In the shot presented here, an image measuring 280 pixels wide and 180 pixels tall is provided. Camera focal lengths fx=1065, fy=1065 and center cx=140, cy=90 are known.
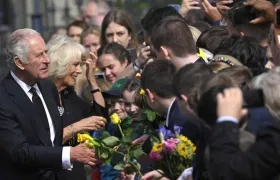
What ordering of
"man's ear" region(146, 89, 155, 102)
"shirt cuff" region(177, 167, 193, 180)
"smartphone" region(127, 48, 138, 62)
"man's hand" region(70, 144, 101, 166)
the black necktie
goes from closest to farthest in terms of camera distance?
"shirt cuff" region(177, 167, 193, 180) → "man's ear" region(146, 89, 155, 102) → "man's hand" region(70, 144, 101, 166) → the black necktie → "smartphone" region(127, 48, 138, 62)

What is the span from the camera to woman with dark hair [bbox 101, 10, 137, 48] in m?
11.7

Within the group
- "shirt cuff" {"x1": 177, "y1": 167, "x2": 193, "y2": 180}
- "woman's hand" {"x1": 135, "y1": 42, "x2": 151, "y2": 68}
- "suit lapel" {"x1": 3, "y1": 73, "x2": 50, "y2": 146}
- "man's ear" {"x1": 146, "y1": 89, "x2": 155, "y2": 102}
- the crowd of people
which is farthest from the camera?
"woman's hand" {"x1": 135, "y1": 42, "x2": 151, "y2": 68}

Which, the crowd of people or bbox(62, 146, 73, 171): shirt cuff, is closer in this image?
the crowd of people

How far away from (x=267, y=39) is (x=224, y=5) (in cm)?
185

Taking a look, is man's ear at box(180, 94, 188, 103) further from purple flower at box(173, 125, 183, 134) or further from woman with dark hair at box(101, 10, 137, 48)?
woman with dark hair at box(101, 10, 137, 48)

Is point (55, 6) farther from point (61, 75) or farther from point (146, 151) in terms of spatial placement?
point (146, 151)

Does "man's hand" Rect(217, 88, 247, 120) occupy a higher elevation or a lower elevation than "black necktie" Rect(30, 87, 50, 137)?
higher

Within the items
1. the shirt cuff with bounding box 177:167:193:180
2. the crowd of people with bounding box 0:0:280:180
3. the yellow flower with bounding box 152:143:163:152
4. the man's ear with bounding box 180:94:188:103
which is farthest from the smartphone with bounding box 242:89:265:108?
the yellow flower with bounding box 152:143:163:152

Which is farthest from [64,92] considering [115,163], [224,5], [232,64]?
[232,64]

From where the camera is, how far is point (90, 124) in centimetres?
884

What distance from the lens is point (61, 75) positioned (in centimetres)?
966

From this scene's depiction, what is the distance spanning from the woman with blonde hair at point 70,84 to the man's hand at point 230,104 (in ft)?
13.2

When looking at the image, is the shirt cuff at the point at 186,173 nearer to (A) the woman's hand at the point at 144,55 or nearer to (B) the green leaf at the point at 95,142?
(B) the green leaf at the point at 95,142

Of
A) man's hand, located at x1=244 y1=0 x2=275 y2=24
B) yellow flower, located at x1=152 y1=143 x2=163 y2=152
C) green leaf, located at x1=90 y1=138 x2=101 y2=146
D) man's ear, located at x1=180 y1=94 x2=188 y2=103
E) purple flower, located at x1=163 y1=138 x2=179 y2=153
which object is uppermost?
man's ear, located at x1=180 y1=94 x2=188 y2=103
